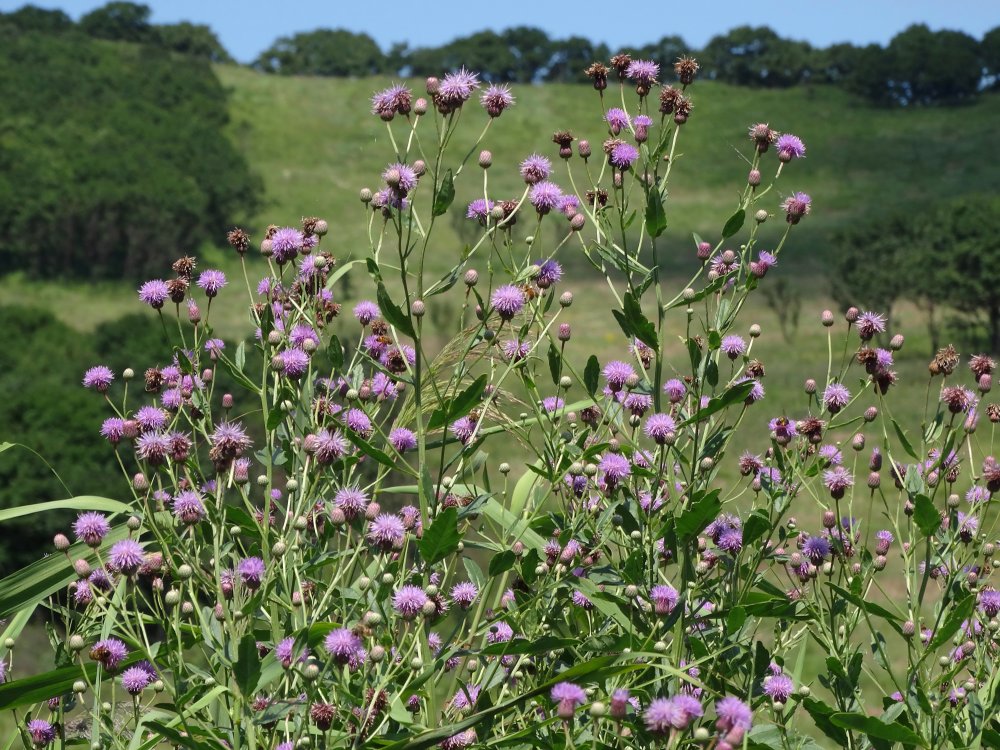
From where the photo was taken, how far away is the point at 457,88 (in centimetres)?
232

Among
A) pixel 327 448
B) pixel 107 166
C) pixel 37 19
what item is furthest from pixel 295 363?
pixel 37 19

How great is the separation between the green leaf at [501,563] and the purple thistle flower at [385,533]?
0.17 meters

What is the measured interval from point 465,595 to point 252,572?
1.32 ft

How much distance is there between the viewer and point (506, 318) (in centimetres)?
241

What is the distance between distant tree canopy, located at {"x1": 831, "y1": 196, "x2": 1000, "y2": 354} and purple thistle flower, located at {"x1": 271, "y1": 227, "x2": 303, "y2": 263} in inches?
1003

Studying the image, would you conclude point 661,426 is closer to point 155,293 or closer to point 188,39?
point 155,293

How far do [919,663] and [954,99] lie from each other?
64.2m

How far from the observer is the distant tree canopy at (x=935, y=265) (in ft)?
86.1

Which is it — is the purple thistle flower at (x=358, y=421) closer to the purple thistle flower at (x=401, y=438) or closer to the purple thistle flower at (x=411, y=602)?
the purple thistle flower at (x=401, y=438)

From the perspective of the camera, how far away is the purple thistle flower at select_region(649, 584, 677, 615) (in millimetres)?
2068

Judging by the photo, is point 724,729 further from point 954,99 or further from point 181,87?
point 954,99

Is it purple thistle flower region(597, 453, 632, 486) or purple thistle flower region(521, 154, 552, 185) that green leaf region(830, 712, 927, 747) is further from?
purple thistle flower region(521, 154, 552, 185)

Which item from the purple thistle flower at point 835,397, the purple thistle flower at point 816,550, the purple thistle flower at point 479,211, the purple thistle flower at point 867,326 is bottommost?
the purple thistle flower at point 816,550

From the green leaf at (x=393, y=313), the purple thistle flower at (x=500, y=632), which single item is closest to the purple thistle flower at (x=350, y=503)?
the green leaf at (x=393, y=313)
